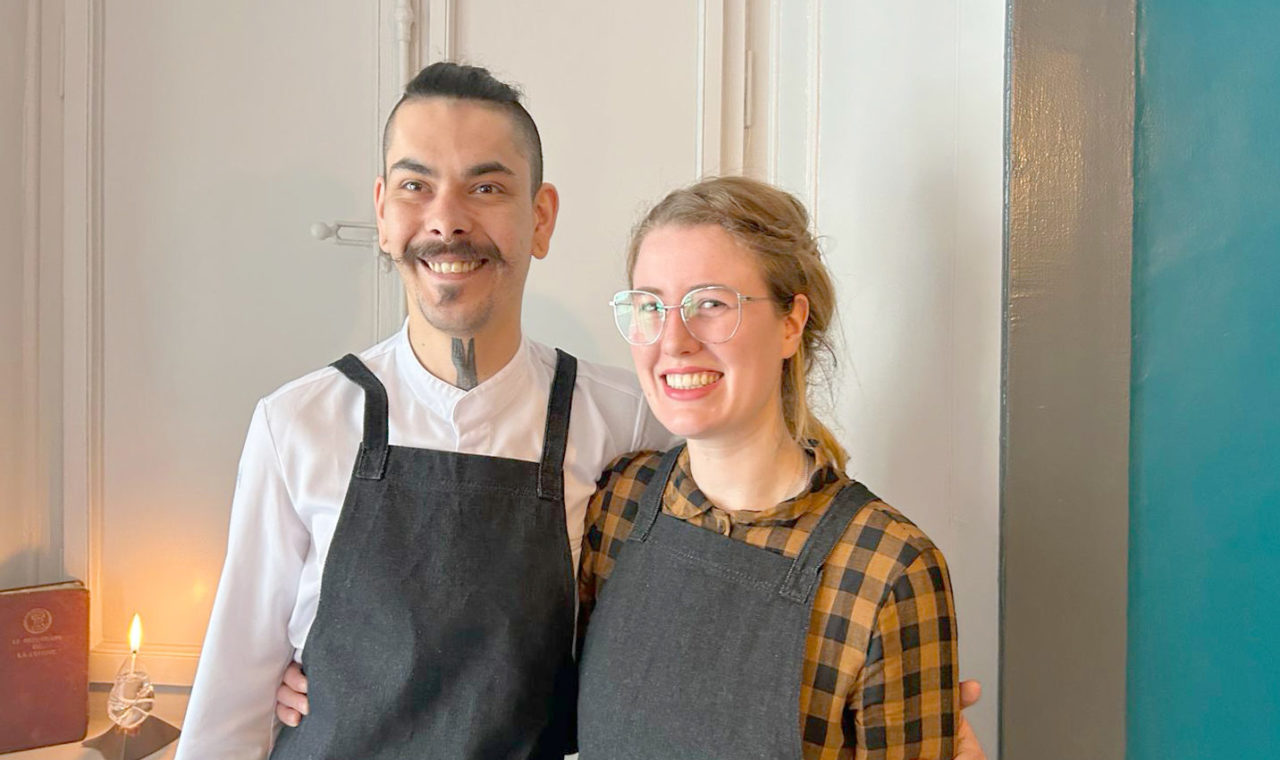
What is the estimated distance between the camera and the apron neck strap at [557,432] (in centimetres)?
131

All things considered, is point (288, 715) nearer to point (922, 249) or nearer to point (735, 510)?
point (735, 510)

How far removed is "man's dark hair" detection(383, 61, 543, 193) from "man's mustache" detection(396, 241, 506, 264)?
149 millimetres

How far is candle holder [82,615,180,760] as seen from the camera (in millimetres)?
1792

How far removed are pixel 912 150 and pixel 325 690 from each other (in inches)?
46.6

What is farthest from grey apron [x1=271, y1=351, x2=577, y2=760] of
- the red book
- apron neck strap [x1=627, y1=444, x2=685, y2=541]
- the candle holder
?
the red book

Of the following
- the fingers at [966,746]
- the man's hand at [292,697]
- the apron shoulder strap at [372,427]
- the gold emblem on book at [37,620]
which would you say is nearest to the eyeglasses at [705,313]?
the apron shoulder strap at [372,427]

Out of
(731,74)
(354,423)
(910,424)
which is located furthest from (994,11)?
(354,423)

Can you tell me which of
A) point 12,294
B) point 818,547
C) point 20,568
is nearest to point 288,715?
point 818,547

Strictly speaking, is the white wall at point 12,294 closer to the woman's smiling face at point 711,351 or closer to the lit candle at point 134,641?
the lit candle at point 134,641

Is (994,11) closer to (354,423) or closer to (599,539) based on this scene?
(599,539)

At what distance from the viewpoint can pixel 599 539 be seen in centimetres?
134

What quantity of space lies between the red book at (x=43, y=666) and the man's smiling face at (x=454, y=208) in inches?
46.2

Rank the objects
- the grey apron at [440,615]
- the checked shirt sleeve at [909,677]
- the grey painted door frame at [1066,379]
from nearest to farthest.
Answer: the checked shirt sleeve at [909,677]
the grey painted door frame at [1066,379]
the grey apron at [440,615]

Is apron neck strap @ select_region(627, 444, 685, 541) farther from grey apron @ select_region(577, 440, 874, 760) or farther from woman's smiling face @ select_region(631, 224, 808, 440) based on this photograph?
woman's smiling face @ select_region(631, 224, 808, 440)
